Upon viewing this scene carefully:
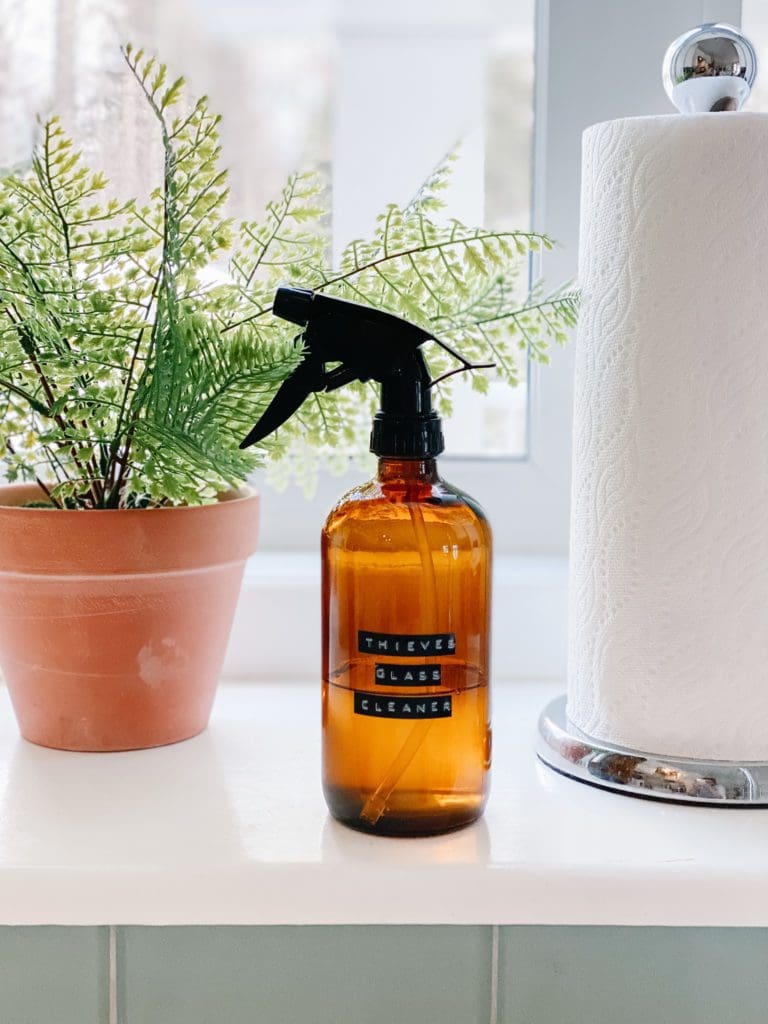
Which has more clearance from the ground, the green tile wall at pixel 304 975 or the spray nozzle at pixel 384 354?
the spray nozzle at pixel 384 354

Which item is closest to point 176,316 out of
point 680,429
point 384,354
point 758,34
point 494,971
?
point 384,354

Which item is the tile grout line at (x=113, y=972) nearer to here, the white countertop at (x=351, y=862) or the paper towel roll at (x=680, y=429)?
the white countertop at (x=351, y=862)

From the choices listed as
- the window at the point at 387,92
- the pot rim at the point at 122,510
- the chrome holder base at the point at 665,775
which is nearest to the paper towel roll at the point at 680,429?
the chrome holder base at the point at 665,775

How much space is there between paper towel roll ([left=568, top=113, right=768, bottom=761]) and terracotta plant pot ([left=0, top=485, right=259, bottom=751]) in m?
0.22

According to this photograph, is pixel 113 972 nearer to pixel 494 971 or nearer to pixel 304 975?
pixel 304 975

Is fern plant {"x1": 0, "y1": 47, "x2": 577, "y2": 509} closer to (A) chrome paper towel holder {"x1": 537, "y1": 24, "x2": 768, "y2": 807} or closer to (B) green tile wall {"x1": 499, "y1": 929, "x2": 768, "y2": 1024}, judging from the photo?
(A) chrome paper towel holder {"x1": 537, "y1": 24, "x2": 768, "y2": 807}

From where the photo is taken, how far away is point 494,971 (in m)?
0.61

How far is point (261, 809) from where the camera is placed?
616 mm

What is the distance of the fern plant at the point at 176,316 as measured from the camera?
58cm

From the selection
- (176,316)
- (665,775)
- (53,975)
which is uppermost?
(176,316)

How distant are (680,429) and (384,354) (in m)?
0.16

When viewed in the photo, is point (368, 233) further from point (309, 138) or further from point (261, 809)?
point (261, 809)

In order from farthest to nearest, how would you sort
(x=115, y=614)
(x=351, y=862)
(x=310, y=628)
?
(x=310, y=628) → (x=115, y=614) → (x=351, y=862)

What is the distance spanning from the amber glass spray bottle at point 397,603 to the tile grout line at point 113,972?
0.14m
